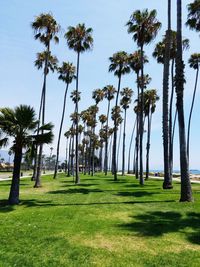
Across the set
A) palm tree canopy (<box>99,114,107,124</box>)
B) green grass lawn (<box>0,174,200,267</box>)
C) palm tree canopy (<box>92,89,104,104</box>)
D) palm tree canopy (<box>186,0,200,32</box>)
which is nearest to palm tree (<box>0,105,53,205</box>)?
green grass lawn (<box>0,174,200,267</box>)

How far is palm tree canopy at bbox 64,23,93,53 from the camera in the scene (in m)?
35.7

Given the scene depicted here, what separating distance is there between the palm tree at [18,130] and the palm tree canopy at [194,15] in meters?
16.4

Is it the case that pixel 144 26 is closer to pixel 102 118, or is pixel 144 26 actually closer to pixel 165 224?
pixel 165 224

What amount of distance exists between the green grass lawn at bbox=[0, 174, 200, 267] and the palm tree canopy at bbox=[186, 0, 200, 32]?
16.8 m

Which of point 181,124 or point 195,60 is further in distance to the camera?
point 195,60

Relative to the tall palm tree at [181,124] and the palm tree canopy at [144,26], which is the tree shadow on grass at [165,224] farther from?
the palm tree canopy at [144,26]

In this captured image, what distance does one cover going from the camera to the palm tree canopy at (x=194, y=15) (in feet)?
89.7

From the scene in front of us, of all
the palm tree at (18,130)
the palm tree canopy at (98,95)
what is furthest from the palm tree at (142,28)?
the palm tree canopy at (98,95)

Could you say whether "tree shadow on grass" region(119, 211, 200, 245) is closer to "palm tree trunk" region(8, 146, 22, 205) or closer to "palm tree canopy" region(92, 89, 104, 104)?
"palm tree trunk" region(8, 146, 22, 205)

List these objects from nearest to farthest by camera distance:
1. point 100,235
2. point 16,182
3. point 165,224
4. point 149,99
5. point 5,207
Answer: point 100,235
point 165,224
point 5,207
point 16,182
point 149,99

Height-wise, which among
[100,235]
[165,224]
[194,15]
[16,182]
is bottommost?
[100,235]

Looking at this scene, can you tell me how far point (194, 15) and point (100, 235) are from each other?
2240 centimetres

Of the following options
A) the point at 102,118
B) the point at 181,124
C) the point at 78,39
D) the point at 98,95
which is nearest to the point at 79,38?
the point at 78,39

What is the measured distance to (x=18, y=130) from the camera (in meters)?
17.6
